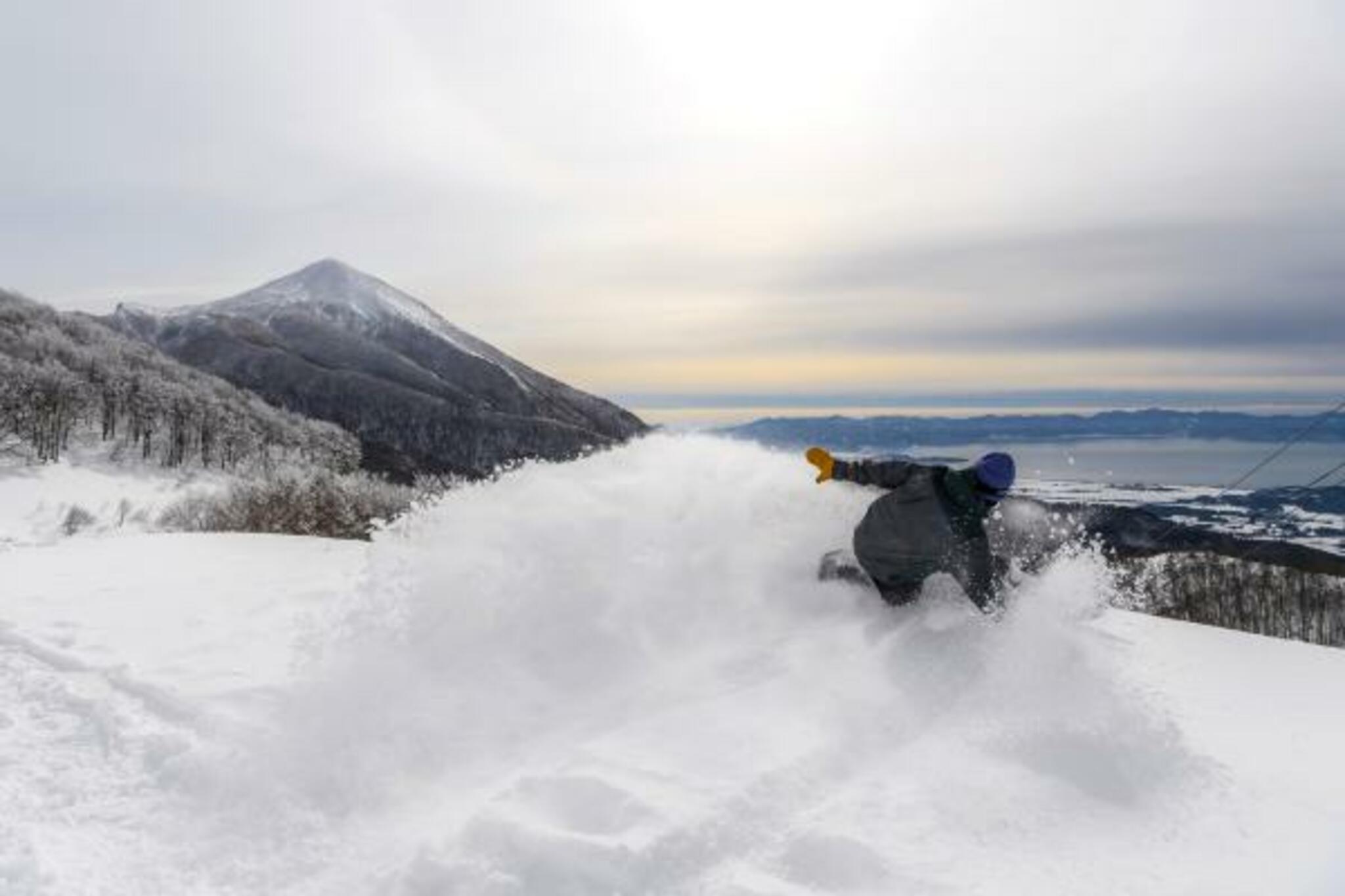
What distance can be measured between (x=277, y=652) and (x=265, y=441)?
116 metres

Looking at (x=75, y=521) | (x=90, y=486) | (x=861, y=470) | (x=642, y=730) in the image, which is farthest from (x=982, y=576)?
(x=90, y=486)

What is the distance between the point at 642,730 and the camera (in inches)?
213

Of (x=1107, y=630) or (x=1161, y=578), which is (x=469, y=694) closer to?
(x=1107, y=630)

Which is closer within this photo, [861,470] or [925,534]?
[925,534]

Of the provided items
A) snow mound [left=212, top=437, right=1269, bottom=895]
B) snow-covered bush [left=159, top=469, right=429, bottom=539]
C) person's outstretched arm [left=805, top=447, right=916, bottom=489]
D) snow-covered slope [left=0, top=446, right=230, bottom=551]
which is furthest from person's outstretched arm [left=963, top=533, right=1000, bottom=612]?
snow-covered slope [left=0, top=446, right=230, bottom=551]

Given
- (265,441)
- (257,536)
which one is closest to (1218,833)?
(257,536)

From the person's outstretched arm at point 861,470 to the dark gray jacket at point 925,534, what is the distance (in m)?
0.02

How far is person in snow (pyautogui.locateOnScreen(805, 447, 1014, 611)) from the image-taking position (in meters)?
6.45

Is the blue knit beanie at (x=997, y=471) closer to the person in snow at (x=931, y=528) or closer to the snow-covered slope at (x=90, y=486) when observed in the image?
the person in snow at (x=931, y=528)

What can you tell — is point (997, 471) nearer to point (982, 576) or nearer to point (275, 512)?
point (982, 576)

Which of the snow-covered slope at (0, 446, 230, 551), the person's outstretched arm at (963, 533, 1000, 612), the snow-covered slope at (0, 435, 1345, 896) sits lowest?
the snow-covered slope at (0, 446, 230, 551)

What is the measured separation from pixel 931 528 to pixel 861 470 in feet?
3.45

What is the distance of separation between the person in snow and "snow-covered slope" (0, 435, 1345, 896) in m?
0.31

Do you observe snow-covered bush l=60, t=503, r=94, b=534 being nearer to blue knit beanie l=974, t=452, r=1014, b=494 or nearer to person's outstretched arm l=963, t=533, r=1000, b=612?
person's outstretched arm l=963, t=533, r=1000, b=612
